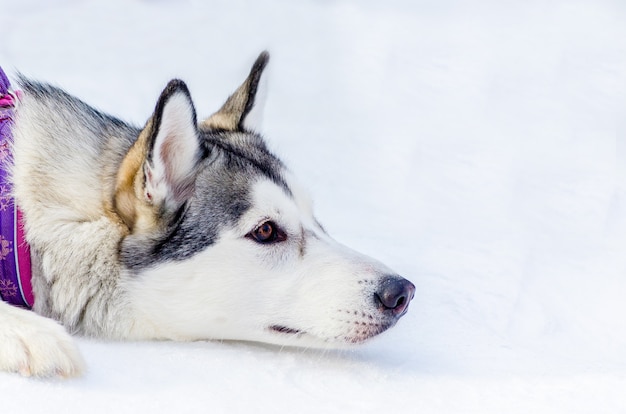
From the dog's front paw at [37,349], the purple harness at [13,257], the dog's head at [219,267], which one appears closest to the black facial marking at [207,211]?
the dog's head at [219,267]

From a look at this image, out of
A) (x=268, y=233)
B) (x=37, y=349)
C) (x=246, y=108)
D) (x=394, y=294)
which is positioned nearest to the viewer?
(x=37, y=349)

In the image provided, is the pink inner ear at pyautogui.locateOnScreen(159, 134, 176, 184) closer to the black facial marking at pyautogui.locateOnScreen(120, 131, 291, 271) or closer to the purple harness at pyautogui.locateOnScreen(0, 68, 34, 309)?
the black facial marking at pyautogui.locateOnScreen(120, 131, 291, 271)

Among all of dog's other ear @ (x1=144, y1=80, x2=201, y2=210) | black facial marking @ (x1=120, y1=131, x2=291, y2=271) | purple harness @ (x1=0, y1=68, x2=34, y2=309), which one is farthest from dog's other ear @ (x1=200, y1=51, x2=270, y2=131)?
purple harness @ (x1=0, y1=68, x2=34, y2=309)

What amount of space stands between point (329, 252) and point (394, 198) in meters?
2.01

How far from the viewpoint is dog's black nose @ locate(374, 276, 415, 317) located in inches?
110

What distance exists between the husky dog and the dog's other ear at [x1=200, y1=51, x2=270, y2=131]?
45 centimetres

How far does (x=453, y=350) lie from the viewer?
3133 mm

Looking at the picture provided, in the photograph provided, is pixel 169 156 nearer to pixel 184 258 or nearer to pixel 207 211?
pixel 207 211

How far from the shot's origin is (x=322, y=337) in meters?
2.82

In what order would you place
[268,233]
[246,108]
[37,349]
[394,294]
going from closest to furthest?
[37,349] → [394,294] → [268,233] → [246,108]

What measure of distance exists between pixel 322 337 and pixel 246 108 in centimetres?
101

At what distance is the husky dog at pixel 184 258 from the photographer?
2.81m

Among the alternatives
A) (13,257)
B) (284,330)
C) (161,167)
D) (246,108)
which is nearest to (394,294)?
(284,330)

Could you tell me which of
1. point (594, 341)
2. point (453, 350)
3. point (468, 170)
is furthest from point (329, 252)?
point (468, 170)
